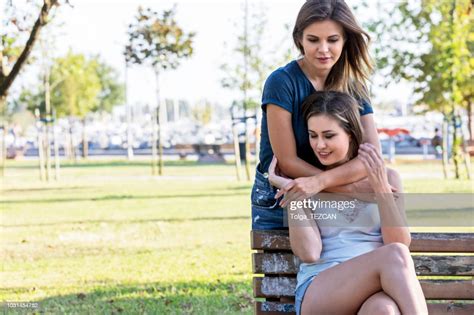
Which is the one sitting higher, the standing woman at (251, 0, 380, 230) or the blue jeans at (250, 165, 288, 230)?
the standing woman at (251, 0, 380, 230)

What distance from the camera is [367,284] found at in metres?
3.84

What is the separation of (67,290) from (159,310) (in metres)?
1.55

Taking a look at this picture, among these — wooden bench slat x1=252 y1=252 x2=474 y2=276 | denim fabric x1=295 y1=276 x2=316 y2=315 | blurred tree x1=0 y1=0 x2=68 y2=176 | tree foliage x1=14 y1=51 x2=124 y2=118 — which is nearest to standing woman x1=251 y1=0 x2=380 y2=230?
denim fabric x1=295 y1=276 x2=316 y2=315

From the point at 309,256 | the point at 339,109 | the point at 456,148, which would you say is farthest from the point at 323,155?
the point at 456,148

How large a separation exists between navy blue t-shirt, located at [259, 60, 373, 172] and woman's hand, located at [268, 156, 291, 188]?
0.10m

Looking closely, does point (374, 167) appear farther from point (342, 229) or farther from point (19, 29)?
point (19, 29)

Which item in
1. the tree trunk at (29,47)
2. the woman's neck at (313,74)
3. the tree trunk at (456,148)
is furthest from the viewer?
the tree trunk at (456,148)

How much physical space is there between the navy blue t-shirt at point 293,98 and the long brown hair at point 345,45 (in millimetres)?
98

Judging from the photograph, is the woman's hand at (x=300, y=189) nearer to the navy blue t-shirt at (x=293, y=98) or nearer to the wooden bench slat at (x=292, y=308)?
the navy blue t-shirt at (x=293, y=98)

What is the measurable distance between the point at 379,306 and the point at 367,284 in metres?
0.13

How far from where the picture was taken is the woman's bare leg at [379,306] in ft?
12.1

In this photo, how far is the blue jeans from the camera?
4.32 m

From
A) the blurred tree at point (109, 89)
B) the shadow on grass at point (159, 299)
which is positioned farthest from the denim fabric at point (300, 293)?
the blurred tree at point (109, 89)

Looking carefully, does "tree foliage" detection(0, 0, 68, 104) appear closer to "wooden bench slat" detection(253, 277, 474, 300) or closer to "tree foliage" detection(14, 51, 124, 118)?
"wooden bench slat" detection(253, 277, 474, 300)
